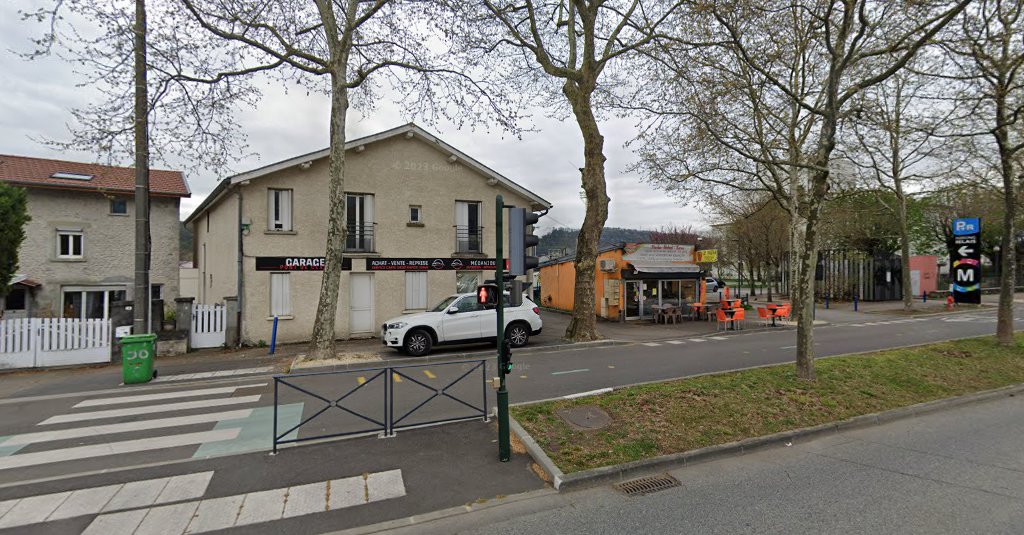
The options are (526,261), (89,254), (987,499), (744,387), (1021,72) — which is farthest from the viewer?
(89,254)

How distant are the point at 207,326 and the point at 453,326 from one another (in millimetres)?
7375

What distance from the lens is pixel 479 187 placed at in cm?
1648

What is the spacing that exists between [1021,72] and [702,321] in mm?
12283

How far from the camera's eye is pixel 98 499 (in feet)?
13.6

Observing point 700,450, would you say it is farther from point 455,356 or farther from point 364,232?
point 364,232

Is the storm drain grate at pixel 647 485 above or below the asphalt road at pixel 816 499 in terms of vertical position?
below

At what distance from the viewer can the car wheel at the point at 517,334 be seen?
12.8 metres

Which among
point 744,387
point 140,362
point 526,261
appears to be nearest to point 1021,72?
point 744,387

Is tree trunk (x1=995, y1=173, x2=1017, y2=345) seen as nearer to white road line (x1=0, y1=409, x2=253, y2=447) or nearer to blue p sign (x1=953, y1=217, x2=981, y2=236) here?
blue p sign (x1=953, y1=217, x2=981, y2=236)

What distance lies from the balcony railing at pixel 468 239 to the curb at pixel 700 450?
10.9 meters

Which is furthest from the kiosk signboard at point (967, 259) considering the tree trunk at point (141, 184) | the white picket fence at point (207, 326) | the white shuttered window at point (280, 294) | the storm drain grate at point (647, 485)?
the white picket fence at point (207, 326)

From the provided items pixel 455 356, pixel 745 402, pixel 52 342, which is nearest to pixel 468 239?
pixel 455 356

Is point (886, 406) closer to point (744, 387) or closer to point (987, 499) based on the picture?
point (744, 387)

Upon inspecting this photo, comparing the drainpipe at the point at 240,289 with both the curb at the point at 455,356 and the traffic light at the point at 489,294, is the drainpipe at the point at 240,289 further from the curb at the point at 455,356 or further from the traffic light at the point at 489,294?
the traffic light at the point at 489,294
